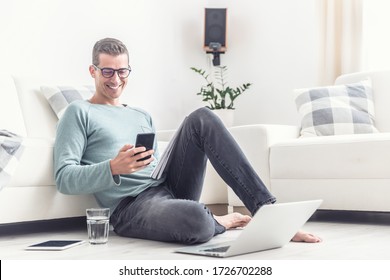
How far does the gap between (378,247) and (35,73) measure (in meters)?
2.25

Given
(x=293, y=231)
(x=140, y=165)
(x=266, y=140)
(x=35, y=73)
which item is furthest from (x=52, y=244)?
(x=35, y=73)

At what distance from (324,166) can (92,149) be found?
1.13m

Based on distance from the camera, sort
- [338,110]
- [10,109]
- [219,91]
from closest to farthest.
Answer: [10,109] → [338,110] → [219,91]

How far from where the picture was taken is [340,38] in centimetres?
393

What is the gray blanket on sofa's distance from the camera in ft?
7.13

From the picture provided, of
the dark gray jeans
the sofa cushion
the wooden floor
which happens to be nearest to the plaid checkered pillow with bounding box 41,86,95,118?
the sofa cushion

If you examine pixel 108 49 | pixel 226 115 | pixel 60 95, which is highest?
pixel 108 49

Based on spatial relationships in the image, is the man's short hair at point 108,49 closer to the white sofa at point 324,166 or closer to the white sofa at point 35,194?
the white sofa at point 35,194

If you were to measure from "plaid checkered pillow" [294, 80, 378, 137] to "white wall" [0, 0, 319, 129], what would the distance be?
0.77 m

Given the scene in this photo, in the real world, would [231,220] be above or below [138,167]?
below

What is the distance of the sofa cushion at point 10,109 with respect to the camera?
2.87 m

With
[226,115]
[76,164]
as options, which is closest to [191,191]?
[76,164]

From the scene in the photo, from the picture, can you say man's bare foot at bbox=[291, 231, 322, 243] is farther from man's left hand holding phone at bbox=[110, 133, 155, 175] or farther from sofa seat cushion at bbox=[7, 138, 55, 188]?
sofa seat cushion at bbox=[7, 138, 55, 188]

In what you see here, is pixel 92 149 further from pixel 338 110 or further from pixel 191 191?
pixel 338 110
